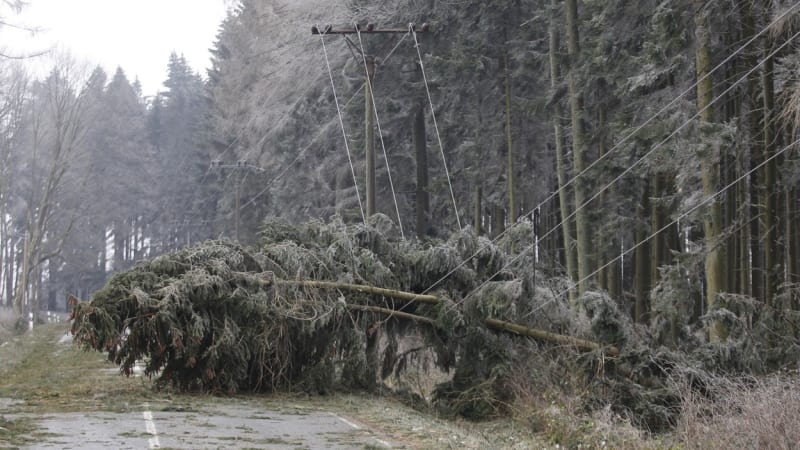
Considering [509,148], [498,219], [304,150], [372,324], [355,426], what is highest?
[304,150]

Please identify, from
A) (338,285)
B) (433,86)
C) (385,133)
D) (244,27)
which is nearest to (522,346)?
(338,285)

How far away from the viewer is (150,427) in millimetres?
11648

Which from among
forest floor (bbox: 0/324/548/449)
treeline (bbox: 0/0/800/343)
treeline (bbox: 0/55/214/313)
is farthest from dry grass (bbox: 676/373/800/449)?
treeline (bbox: 0/55/214/313)

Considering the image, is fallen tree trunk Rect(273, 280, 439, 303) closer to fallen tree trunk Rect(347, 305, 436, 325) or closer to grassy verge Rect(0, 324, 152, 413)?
fallen tree trunk Rect(347, 305, 436, 325)

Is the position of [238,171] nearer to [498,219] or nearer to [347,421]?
[498,219]

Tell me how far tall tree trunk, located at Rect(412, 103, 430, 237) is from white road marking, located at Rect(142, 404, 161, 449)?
859 inches

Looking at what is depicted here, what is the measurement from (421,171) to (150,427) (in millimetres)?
24446

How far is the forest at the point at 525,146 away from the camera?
1678 cm

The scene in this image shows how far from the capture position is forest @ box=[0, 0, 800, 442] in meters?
16.8

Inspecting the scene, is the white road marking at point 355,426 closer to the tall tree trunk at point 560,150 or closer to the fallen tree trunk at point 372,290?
the fallen tree trunk at point 372,290

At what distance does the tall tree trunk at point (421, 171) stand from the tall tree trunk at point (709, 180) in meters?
18.2

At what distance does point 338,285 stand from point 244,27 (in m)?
41.0

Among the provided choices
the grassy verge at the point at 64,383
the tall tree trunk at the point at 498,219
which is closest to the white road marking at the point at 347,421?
the grassy verge at the point at 64,383

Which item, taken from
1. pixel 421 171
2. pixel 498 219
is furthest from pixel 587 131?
pixel 498 219
